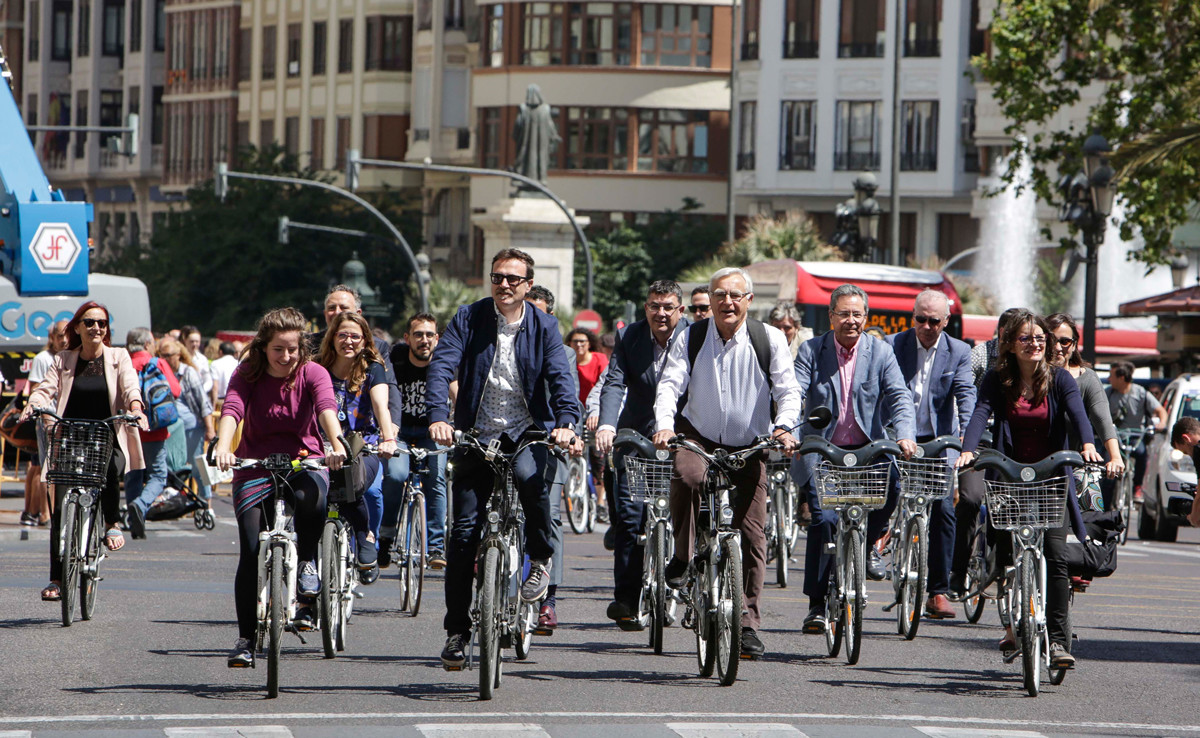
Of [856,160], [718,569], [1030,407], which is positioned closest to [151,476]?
[718,569]

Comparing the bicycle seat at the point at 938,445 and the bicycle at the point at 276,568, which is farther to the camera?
the bicycle seat at the point at 938,445

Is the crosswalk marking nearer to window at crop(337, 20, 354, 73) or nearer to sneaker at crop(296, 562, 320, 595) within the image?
sneaker at crop(296, 562, 320, 595)

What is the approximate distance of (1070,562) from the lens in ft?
33.6

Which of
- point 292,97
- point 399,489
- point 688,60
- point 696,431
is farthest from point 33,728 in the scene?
point 292,97

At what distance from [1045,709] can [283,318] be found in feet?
12.2

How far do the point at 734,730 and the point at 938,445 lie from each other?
3.48 meters

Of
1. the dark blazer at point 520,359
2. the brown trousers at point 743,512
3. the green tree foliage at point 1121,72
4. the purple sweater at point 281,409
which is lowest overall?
the brown trousers at point 743,512

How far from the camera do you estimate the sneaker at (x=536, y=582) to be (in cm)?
1012

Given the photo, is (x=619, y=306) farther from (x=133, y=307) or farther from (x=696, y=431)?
(x=696, y=431)

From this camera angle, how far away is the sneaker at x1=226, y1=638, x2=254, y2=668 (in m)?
9.62

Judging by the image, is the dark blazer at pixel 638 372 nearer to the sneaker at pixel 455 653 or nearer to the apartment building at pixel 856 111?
the sneaker at pixel 455 653

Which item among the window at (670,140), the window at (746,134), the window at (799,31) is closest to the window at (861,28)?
the window at (799,31)

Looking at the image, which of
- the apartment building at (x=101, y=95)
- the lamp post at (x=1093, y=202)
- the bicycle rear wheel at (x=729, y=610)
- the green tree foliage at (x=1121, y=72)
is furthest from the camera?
the apartment building at (x=101, y=95)

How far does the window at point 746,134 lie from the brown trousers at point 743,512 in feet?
190
